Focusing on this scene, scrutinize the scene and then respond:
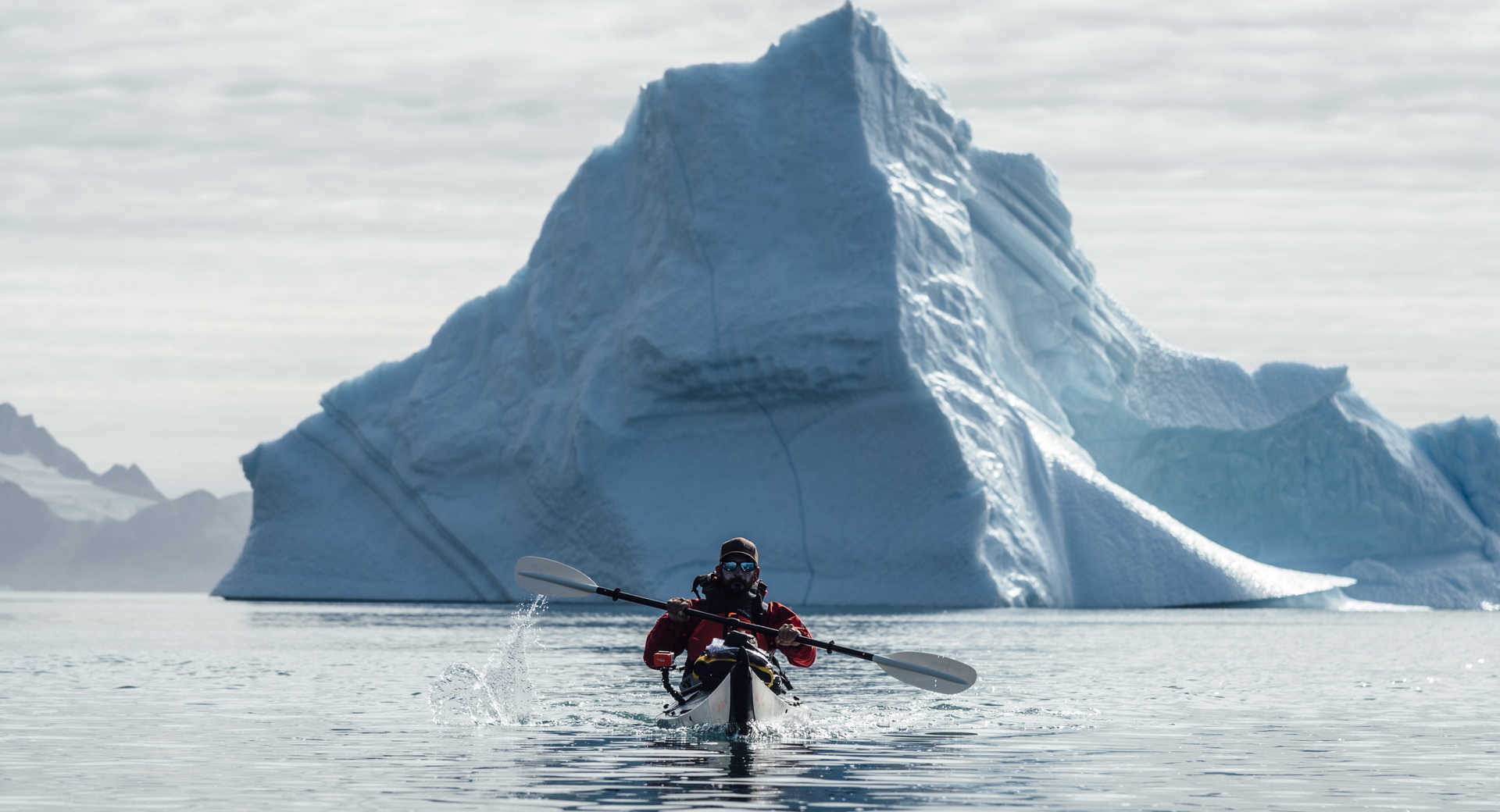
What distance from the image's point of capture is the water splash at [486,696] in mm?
15858

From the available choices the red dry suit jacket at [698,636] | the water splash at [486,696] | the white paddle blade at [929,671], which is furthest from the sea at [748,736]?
the red dry suit jacket at [698,636]

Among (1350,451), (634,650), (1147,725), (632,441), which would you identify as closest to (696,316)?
(632,441)

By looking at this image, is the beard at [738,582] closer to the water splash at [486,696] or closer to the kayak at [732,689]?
the kayak at [732,689]

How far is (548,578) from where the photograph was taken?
16344 millimetres

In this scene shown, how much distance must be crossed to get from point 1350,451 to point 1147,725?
36.4 meters

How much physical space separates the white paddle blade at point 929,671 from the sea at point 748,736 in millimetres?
379

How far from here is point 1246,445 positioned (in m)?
50.3

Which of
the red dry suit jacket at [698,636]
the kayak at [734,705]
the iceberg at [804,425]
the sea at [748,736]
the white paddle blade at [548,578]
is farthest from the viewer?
the iceberg at [804,425]

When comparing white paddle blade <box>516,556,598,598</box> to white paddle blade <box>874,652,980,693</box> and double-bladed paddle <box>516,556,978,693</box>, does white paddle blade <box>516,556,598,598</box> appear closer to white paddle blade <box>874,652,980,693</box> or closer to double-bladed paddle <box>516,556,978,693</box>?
double-bladed paddle <box>516,556,978,693</box>

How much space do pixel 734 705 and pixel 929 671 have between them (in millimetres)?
2005

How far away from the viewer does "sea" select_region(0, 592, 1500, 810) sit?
1079 cm

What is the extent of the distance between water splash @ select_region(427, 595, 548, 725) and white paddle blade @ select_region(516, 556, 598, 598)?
84 cm

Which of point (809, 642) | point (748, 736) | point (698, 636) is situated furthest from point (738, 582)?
point (748, 736)

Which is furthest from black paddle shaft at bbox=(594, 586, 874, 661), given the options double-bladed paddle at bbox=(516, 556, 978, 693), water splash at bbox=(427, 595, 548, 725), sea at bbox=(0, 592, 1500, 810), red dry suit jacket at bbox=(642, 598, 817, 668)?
water splash at bbox=(427, 595, 548, 725)
